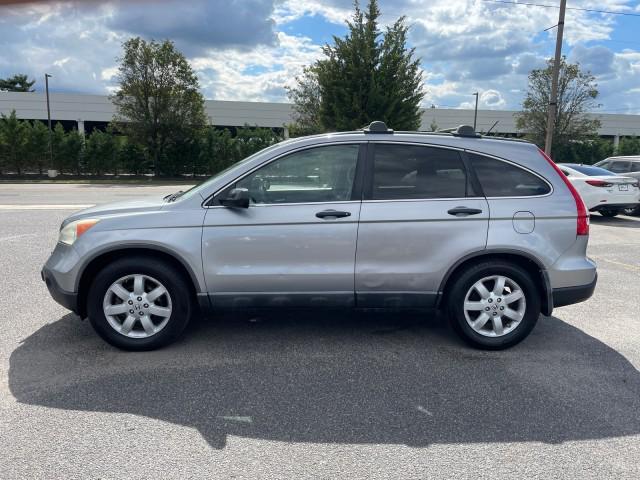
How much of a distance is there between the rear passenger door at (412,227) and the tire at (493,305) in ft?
0.61

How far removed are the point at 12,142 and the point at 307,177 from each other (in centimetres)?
3563

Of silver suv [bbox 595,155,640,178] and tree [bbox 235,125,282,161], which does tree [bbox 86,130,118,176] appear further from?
silver suv [bbox 595,155,640,178]

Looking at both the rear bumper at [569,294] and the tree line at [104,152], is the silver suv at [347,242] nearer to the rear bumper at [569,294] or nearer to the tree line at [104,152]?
the rear bumper at [569,294]

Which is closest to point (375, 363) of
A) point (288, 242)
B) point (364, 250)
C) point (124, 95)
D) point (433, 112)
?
point (364, 250)

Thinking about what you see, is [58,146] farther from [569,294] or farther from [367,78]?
[569,294]

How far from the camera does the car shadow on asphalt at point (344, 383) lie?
322 centimetres

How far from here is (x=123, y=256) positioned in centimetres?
427

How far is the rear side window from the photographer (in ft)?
14.3


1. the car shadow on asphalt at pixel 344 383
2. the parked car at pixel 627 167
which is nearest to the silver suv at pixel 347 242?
the car shadow on asphalt at pixel 344 383

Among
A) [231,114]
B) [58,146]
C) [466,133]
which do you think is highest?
[231,114]

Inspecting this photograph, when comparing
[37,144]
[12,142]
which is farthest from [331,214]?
[12,142]

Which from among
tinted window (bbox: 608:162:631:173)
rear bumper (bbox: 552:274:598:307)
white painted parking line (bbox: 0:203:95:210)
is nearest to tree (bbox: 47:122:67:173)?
white painted parking line (bbox: 0:203:95:210)

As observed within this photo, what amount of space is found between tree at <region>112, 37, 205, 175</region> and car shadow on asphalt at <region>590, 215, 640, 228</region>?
89.0ft

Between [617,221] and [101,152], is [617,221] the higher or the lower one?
the lower one
